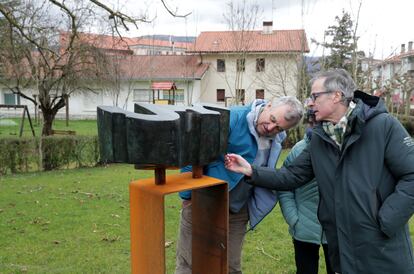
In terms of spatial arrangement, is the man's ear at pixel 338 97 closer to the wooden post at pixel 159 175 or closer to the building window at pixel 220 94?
the wooden post at pixel 159 175

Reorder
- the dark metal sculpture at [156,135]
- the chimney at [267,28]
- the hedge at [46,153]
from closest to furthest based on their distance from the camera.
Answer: the dark metal sculpture at [156,135] < the hedge at [46,153] < the chimney at [267,28]

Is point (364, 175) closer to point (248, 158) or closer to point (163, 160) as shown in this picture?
point (248, 158)

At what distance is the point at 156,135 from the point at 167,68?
31.7 m

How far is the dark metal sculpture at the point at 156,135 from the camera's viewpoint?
5.57ft

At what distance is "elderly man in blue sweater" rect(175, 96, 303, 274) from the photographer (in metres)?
2.29

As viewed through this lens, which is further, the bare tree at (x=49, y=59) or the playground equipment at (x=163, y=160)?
the bare tree at (x=49, y=59)

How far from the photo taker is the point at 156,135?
1.70 metres

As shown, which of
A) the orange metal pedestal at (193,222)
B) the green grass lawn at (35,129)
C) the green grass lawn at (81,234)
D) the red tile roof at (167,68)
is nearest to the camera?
the orange metal pedestal at (193,222)

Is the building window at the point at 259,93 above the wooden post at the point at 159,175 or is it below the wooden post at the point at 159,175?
above

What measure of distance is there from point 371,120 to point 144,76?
2927 cm

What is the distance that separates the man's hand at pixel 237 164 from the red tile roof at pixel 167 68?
26346 millimetres

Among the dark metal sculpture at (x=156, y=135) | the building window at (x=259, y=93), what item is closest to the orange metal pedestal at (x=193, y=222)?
the dark metal sculpture at (x=156, y=135)

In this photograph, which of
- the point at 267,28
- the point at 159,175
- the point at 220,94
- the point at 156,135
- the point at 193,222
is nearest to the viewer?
the point at 156,135

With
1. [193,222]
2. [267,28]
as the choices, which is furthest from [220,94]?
[193,222]
